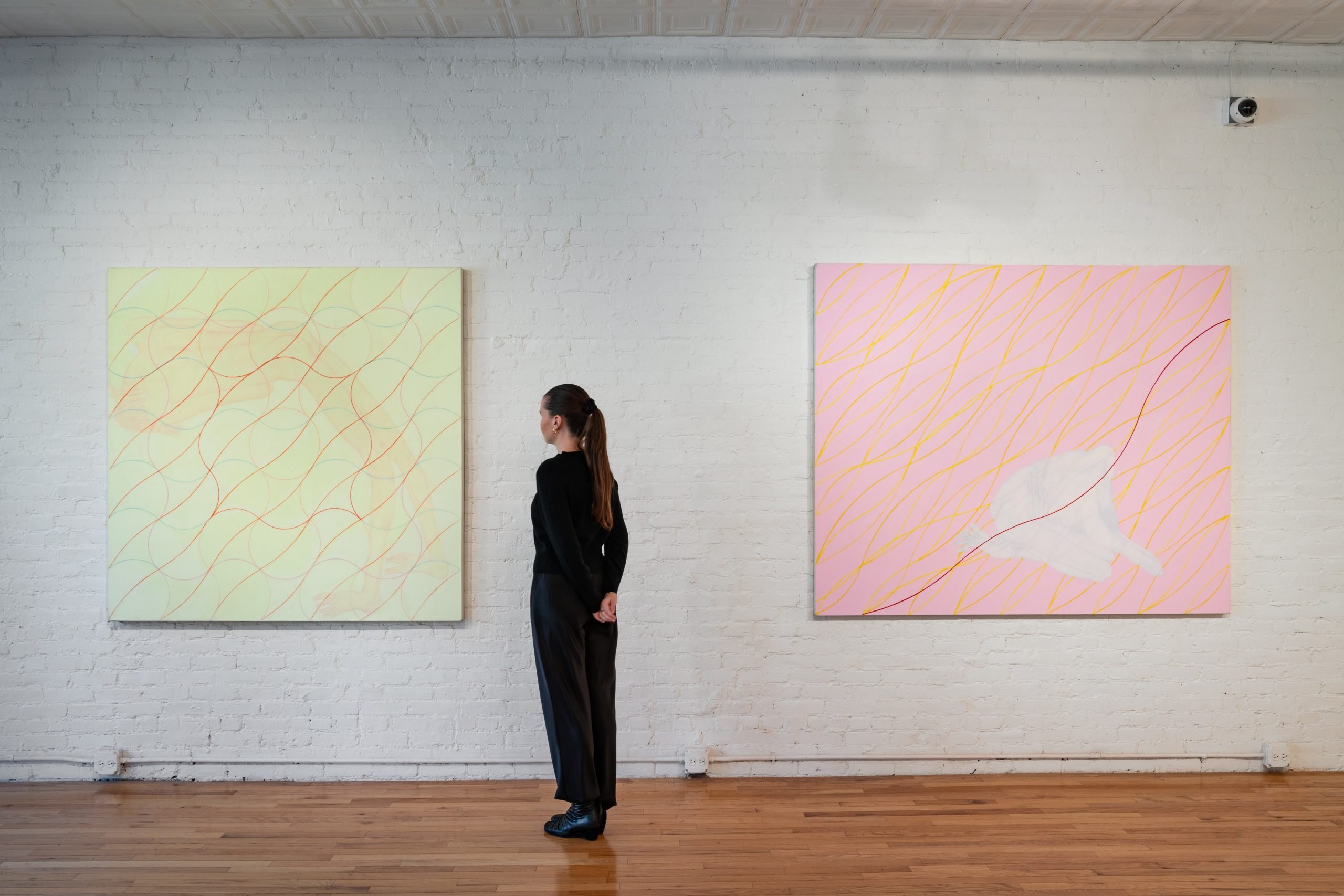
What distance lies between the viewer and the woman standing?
2939mm

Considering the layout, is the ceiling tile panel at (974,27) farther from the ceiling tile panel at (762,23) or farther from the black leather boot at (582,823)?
the black leather boot at (582,823)

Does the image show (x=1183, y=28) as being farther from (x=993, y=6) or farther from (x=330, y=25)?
(x=330, y=25)

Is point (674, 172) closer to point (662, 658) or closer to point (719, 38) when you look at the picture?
point (719, 38)

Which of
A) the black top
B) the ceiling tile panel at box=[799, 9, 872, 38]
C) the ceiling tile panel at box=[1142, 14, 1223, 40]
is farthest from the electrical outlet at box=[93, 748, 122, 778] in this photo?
the ceiling tile panel at box=[1142, 14, 1223, 40]

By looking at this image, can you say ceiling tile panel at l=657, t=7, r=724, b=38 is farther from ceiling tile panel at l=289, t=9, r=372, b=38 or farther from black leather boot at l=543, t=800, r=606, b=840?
black leather boot at l=543, t=800, r=606, b=840

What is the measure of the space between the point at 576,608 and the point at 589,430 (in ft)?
2.11

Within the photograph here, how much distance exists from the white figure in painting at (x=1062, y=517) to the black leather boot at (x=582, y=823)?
191 cm

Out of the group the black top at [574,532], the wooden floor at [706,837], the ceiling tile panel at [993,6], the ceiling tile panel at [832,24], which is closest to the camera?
the wooden floor at [706,837]

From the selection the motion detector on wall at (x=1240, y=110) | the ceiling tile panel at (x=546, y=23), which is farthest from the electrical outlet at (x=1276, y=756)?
the ceiling tile panel at (x=546, y=23)

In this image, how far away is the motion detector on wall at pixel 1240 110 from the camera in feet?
11.9

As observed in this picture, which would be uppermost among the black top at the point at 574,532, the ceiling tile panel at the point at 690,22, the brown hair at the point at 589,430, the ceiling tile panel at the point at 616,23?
the ceiling tile panel at the point at 690,22

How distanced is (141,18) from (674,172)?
2331 mm

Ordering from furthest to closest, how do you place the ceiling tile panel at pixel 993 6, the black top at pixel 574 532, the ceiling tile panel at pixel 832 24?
the ceiling tile panel at pixel 832 24, the ceiling tile panel at pixel 993 6, the black top at pixel 574 532

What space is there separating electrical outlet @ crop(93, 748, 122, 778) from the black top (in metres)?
2.15
